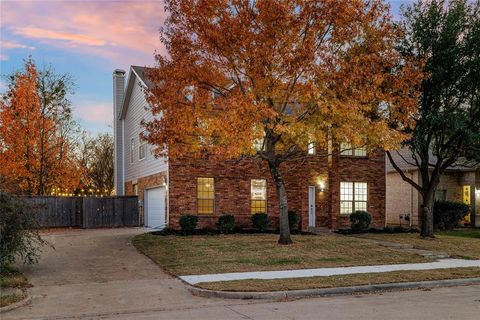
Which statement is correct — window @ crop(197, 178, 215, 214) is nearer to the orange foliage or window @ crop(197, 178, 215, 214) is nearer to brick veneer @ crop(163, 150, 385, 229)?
brick veneer @ crop(163, 150, 385, 229)

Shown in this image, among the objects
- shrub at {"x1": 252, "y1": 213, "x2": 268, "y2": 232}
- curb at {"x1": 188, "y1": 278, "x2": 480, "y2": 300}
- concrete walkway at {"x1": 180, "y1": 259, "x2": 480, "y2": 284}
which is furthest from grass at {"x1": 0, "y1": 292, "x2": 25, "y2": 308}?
shrub at {"x1": 252, "y1": 213, "x2": 268, "y2": 232}

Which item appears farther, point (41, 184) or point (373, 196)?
point (41, 184)

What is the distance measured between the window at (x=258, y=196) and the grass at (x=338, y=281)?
11.7 meters

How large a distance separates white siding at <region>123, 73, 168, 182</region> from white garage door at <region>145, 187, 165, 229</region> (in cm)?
100

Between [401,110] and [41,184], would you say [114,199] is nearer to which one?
[41,184]

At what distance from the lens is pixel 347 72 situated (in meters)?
16.7

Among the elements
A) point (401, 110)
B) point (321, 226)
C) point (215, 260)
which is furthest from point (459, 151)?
point (215, 260)

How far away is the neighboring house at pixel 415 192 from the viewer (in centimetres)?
3047

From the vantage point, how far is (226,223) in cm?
2298

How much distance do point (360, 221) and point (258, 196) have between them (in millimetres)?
4918

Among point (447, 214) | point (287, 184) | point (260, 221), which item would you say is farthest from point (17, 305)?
point (447, 214)

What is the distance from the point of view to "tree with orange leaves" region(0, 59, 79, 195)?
28344 millimetres

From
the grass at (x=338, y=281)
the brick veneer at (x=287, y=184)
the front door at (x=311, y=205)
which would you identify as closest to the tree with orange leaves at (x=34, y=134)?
the brick veneer at (x=287, y=184)

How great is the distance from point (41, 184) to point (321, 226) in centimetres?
1577
